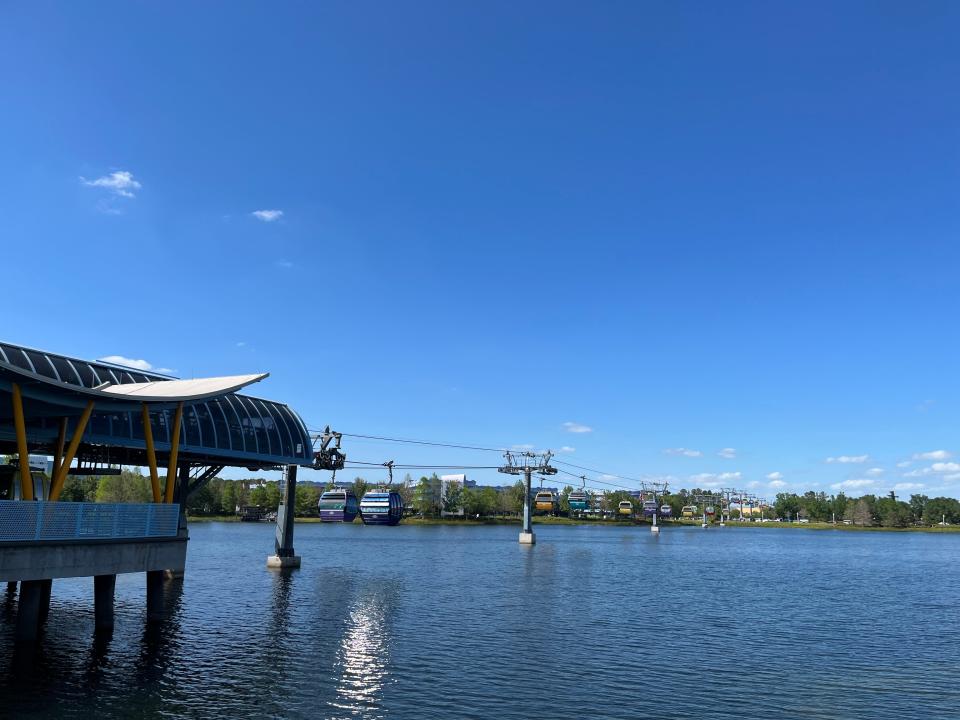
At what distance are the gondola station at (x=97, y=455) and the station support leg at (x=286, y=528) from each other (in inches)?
518

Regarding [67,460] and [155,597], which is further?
[155,597]

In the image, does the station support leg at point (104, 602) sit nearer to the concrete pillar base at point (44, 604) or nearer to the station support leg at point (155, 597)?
the station support leg at point (155, 597)

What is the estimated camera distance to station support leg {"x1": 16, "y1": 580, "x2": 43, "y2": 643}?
3519 cm

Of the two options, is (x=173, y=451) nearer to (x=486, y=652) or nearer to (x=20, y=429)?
(x=20, y=429)

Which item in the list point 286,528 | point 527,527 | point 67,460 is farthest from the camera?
point 527,527

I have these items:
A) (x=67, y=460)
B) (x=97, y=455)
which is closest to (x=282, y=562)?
(x=97, y=455)

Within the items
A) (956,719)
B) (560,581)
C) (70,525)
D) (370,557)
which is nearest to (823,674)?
(956,719)

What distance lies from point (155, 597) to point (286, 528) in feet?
132

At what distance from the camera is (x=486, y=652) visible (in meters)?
42.0

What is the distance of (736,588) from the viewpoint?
80562mm

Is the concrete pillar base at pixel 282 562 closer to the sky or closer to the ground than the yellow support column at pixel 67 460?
closer to the ground

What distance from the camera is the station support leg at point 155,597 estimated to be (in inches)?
1682

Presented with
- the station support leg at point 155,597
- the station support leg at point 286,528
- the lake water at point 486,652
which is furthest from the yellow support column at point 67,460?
the station support leg at point 286,528

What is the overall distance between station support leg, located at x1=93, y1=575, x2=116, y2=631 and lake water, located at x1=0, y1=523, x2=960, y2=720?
0.96 m
